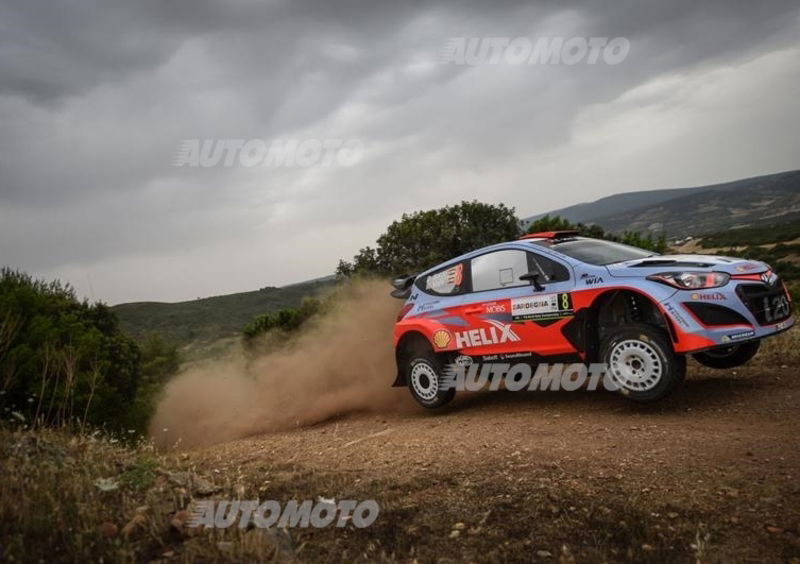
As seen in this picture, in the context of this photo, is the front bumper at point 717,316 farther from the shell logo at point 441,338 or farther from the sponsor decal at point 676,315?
the shell logo at point 441,338

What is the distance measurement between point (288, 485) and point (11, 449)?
8.01 feet

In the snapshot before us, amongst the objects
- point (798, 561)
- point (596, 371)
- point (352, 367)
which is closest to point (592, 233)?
point (352, 367)

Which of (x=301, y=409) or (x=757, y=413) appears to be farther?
(x=301, y=409)

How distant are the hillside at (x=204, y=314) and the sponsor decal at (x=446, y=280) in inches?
1705

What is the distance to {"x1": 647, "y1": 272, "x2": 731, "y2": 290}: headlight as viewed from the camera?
5.97 meters

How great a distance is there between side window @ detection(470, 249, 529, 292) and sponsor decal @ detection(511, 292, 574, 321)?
0.91ft

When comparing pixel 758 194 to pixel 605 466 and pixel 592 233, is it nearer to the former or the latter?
pixel 592 233

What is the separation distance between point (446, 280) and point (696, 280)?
11.4 ft

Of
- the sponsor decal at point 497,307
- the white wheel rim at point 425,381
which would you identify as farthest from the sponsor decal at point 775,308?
the white wheel rim at point 425,381

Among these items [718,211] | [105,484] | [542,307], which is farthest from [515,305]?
[718,211]

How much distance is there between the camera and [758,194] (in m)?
141

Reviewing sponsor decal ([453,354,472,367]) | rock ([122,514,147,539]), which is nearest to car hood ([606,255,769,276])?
sponsor decal ([453,354,472,367])

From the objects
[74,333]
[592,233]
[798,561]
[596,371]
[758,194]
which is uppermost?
[758,194]

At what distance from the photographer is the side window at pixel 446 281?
8.10 m
